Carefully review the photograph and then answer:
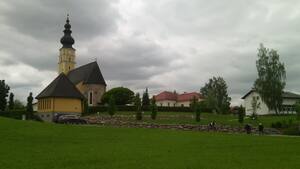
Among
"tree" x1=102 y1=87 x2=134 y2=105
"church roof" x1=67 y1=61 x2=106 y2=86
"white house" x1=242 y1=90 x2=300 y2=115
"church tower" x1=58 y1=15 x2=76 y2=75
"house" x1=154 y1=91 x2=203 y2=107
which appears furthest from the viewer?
"house" x1=154 y1=91 x2=203 y2=107

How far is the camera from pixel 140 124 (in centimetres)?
4738

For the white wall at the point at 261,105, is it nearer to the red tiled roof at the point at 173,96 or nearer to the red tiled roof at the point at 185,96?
the red tiled roof at the point at 185,96

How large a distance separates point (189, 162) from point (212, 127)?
30307 millimetres

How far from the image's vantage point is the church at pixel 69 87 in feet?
211

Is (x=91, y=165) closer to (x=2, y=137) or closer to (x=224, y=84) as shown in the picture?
(x=2, y=137)

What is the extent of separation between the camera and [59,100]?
64250 mm

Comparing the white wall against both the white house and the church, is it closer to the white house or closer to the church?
the white house

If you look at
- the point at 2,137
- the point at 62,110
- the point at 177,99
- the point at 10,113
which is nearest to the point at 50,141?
the point at 2,137

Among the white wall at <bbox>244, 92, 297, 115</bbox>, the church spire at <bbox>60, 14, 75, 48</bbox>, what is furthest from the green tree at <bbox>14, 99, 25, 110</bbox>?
the white wall at <bbox>244, 92, 297, 115</bbox>

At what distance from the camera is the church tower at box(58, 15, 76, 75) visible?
10338 cm

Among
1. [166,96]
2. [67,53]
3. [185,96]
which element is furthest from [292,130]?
[166,96]

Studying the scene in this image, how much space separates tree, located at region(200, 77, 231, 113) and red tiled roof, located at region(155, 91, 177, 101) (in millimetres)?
47718

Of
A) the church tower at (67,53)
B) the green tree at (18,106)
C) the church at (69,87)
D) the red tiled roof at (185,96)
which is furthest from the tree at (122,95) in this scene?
the red tiled roof at (185,96)

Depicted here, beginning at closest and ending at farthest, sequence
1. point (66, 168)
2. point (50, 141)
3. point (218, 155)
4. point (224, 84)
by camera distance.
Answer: point (66, 168) → point (218, 155) → point (50, 141) → point (224, 84)
